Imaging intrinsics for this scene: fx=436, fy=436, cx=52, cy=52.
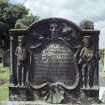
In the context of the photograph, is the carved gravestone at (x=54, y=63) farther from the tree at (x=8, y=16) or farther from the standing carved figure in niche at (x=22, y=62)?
the tree at (x=8, y=16)

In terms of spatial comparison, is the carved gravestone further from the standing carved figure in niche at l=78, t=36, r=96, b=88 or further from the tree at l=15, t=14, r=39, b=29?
the tree at l=15, t=14, r=39, b=29

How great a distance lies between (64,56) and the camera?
40.0 feet

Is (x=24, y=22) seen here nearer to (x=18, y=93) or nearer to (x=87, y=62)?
A: (x=18, y=93)

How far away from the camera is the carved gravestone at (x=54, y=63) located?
12109mm

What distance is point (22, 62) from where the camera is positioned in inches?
→ 482

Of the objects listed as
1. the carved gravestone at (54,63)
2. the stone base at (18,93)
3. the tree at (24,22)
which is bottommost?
the stone base at (18,93)

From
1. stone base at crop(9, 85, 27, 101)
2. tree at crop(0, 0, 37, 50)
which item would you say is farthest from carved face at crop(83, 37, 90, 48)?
tree at crop(0, 0, 37, 50)

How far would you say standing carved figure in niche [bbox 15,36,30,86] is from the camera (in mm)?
12180

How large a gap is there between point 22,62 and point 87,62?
182 centimetres

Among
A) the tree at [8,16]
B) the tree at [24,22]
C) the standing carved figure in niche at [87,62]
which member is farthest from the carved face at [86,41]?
the tree at [8,16]

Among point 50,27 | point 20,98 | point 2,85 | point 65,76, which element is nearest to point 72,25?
point 50,27

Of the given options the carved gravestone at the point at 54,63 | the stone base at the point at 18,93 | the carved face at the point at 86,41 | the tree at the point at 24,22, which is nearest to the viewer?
the carved face at the point at 86,41

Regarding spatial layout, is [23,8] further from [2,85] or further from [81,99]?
[81,99]

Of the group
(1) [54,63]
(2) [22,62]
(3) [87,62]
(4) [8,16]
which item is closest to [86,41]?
(3) [87,62]
